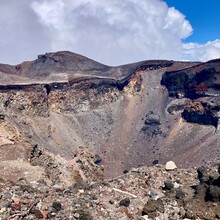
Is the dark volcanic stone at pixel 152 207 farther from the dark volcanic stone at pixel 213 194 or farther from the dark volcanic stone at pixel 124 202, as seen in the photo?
the dark volcanic stone at pixel 213 194

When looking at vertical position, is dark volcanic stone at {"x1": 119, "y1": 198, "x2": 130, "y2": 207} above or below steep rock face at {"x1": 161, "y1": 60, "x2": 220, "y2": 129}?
below

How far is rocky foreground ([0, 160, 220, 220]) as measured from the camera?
73.9ft

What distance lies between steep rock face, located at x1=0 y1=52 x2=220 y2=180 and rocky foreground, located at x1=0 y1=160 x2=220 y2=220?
3706 cm

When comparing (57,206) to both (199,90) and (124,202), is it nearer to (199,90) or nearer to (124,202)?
(124,202)

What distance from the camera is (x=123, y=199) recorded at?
2536 centimetres

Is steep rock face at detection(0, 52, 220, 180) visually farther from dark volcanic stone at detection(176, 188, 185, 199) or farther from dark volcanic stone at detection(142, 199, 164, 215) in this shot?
dark volcanic stone at detection(142, 199, 164, 215)

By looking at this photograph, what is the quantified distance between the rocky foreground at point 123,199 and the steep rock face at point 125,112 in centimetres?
3706

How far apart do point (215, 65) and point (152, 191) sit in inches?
2541

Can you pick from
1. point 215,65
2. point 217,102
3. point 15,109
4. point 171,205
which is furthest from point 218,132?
point 171,205

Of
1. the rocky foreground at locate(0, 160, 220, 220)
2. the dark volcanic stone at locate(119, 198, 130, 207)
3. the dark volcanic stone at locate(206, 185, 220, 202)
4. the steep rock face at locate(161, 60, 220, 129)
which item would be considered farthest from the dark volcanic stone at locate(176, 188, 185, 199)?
the steep rock face at locate(161, 60, 220, 129)

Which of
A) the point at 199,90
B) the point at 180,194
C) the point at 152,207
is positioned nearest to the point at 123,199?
the point at 152,207

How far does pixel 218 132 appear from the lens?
242 feet

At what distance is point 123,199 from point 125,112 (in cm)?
6516

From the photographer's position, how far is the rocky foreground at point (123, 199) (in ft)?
73.9
